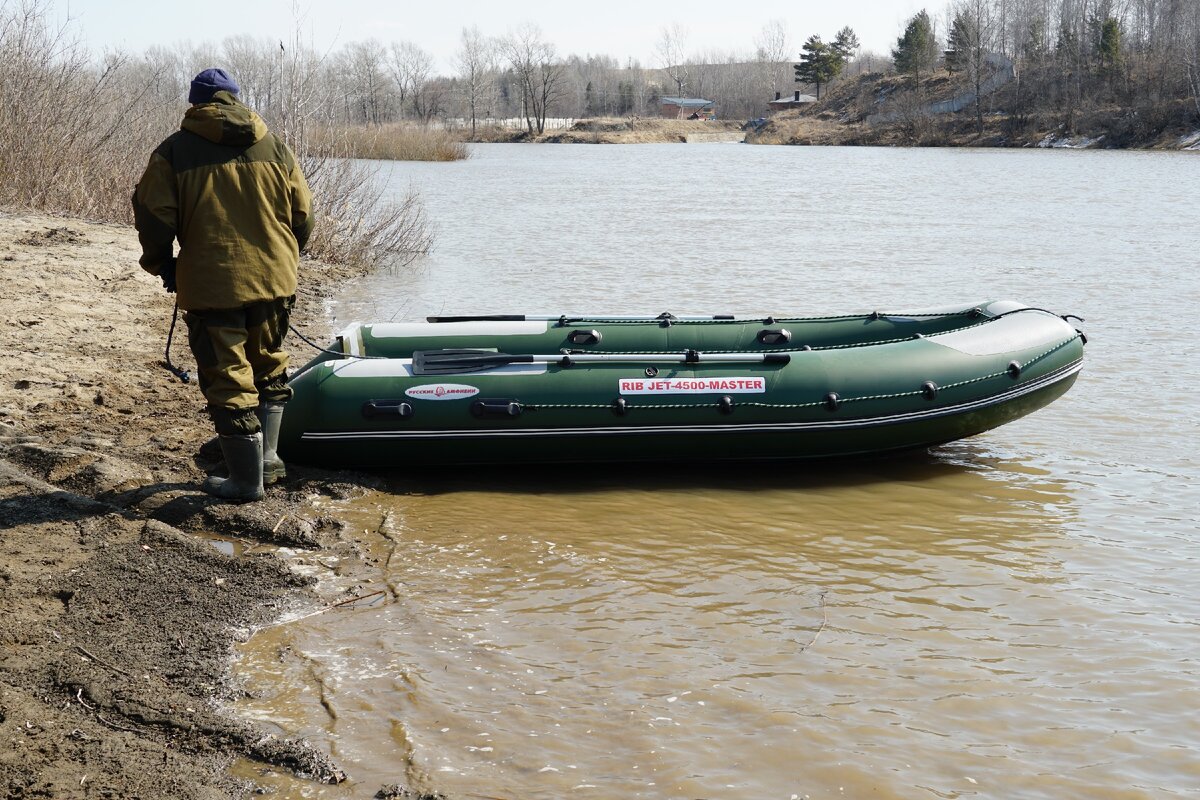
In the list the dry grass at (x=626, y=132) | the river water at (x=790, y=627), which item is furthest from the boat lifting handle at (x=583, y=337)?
the dry grass at (x=626, y=132)

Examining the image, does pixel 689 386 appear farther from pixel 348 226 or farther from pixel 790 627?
pixel 348 226

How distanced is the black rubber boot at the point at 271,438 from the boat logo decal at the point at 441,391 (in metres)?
0.68

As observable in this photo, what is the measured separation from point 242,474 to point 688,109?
91.5m

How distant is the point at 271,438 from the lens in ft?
17.6

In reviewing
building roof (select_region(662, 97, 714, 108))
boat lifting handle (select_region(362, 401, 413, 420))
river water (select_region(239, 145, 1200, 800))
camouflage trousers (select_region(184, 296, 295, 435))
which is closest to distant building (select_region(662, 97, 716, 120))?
building roof (select_region(662, 97, 714, 108))

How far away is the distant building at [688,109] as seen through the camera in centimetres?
9231

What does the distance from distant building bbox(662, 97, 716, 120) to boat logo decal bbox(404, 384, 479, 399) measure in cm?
8858

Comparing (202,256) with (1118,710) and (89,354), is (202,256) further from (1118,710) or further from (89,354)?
(1118,710)

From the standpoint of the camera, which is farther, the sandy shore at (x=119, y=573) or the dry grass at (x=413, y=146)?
the dry grass at (x=413, y=146)

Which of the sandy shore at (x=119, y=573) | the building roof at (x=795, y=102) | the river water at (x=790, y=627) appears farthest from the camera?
the building roof at (x=795, y=102)

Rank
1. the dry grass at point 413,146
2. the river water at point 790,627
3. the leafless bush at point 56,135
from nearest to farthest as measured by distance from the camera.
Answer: the river water at point 790,627 < the leafless bush at point 56,135 < the dry grass at point 413,146

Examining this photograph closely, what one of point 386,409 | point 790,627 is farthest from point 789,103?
point 790,627

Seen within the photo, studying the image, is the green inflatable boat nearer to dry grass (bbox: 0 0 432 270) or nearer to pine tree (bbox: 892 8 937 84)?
dry grass (bbox: 0 0 432 270)

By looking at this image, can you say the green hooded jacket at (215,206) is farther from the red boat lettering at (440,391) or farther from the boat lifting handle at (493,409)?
the boat lifting handle at (493,409)
